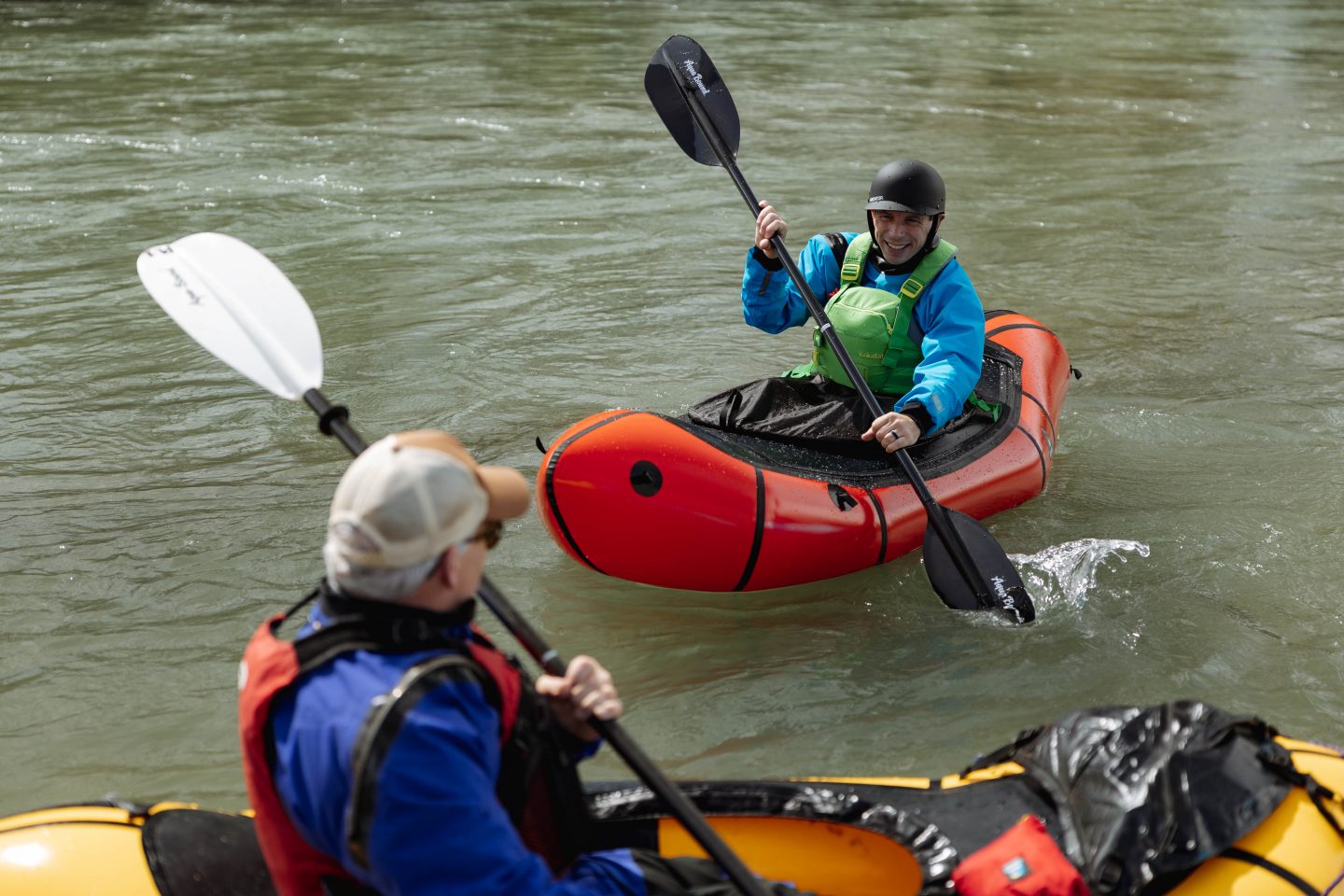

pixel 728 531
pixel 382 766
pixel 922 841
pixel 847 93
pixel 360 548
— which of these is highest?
pixel 360 548

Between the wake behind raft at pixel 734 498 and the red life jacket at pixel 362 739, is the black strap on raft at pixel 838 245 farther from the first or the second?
the red life jacket at pixel 362 739

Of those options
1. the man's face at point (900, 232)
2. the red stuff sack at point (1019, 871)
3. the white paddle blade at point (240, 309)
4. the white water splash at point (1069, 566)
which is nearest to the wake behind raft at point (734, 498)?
the white water splash at point (1069, 566)

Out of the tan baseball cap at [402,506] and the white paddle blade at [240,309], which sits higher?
the tan baseball cap at [402,506]

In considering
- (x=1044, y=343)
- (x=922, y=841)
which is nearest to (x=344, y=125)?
(x=1044, y=343)

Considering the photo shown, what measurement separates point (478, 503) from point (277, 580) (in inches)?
103

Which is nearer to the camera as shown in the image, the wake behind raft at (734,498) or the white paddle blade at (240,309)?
the white paddle blade at (240,309)

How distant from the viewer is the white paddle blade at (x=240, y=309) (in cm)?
281

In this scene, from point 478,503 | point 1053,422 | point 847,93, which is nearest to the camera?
point 478,503

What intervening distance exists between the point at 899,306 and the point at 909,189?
1.22 feet

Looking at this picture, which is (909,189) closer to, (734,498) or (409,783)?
(734,498)

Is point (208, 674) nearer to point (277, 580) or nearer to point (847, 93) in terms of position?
point (277, 580)

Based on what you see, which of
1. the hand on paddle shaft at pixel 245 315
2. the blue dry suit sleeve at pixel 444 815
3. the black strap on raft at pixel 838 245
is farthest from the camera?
the black strap on raft at pixel 838 245

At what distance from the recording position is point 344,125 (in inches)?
405

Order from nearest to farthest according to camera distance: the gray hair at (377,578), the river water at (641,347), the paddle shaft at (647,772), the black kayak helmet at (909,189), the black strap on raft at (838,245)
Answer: the gray hair at (377,578)
the paddle shaft at (647,772)
the river water at (641,347)
the black kayak helmet at (909,189)
the black strap on raft at (838,245)
